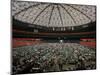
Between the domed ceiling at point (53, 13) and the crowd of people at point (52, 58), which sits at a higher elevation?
the domed ceiling at point (53, 13)

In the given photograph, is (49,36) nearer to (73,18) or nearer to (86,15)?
(73,18)

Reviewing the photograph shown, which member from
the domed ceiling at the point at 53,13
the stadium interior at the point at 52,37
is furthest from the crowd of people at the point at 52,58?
the domed ceiling at the point at 53,13

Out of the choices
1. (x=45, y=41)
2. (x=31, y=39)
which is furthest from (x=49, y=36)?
(x=31, y=39)

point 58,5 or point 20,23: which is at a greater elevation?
point 58,5

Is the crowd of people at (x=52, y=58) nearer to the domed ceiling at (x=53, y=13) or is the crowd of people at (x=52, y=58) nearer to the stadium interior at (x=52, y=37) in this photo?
the stadium interior at (x=52, y=37)
